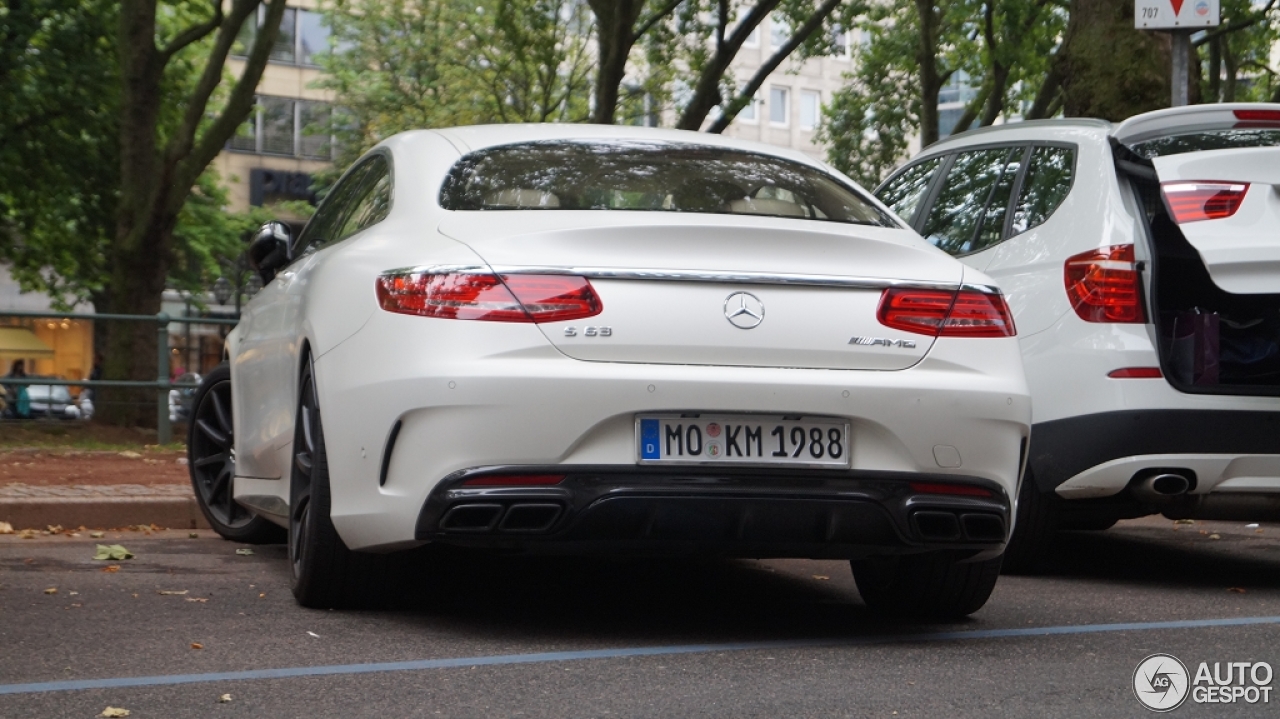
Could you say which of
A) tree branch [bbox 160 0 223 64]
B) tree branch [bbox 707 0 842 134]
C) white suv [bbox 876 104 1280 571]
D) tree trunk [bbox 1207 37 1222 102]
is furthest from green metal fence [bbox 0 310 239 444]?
tree trunk [bbox 1207 37 1222 102]

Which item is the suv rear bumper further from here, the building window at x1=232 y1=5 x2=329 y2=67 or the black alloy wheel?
the building window at x1=232 y1=5 x2=329 y2=67

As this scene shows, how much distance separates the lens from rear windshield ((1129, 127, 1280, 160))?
677cm

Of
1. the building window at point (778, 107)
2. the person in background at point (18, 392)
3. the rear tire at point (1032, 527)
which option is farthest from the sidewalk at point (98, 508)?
A: the building window at point (778, 107)

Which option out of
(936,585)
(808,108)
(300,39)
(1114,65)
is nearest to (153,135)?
(1114,65)

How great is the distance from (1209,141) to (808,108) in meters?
69.8

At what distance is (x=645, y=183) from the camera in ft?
17.5

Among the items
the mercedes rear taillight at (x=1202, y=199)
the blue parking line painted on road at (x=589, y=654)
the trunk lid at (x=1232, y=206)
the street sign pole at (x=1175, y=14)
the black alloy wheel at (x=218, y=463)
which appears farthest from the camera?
the street sign pole at (x=1175, y=14)

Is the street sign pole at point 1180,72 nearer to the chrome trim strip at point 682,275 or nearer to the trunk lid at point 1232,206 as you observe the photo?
the trunk lid at point 1232,206

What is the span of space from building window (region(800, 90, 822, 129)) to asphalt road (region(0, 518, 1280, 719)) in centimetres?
6915

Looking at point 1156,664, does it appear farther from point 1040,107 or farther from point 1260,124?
point 1040,107

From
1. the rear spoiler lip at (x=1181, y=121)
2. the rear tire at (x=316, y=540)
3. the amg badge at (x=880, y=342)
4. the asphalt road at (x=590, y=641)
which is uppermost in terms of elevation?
the rear spoiler lip at (x=1181, y=121)

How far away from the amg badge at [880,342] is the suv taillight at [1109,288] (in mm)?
1839

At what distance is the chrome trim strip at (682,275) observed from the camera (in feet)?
15.2

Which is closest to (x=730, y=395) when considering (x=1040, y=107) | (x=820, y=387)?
(x=820, y=387)
